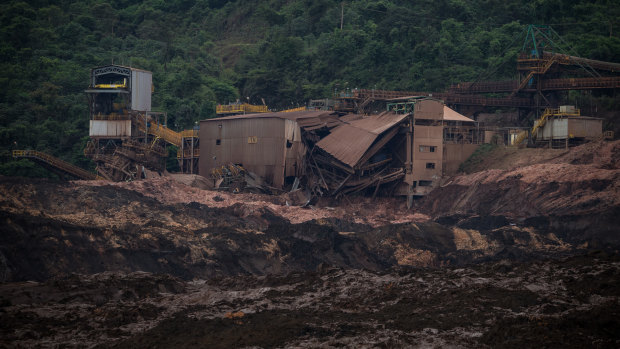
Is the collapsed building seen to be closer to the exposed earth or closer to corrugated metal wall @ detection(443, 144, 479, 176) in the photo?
corrugated metal wall @ detection(443, 144, 479, 176)

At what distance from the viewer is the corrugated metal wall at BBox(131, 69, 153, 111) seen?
210 ft

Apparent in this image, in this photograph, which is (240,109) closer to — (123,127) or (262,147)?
(262,147)

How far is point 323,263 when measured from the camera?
34.0 meters

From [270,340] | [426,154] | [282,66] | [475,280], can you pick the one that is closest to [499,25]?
[282,66]

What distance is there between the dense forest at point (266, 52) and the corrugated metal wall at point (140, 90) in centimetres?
810

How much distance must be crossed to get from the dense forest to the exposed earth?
809 inches

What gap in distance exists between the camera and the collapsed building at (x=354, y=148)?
57.8 m

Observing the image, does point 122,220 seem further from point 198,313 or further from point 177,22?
point 177,22

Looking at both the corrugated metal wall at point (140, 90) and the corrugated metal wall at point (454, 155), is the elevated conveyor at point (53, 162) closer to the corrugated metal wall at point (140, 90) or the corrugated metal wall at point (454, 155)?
the corrugated metal wall at point (140, 90)

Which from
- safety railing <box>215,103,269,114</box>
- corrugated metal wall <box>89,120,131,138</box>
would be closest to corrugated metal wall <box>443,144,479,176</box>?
safety railing <box>215,103,269,114</box>

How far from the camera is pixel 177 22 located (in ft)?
381

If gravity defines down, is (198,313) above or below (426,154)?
below

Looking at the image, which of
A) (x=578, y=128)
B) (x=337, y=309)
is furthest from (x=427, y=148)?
(x=337, y=309)

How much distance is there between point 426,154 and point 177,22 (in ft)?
223
